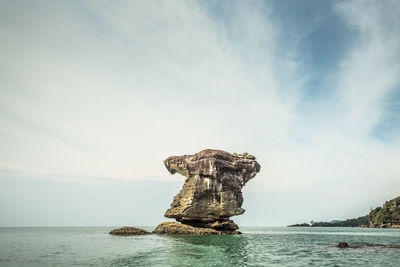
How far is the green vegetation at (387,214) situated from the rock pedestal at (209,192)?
290 feet

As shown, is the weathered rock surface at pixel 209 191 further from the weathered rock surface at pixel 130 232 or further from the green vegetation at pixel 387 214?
the green vegetation at pixel 387 214

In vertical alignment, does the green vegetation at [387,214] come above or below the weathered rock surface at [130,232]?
above

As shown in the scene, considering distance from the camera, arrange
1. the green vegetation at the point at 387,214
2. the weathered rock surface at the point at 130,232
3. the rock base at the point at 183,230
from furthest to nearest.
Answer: the green vegetation at the point at 387,214, the weathered rock surface at the point at 130,232, the rock base at the point at 183,230

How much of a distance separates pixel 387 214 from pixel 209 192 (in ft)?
316

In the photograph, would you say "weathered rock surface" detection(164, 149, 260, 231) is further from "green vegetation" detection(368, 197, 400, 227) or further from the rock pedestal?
"green vegetation" detection(368, 197, 400, 227)

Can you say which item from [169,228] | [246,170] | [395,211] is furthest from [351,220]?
[169,228]

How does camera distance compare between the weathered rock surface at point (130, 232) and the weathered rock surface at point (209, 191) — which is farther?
the weathered rock surface at point (209, 191)

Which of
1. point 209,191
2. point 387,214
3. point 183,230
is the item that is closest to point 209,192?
point 209,191

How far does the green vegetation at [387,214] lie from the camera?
101m

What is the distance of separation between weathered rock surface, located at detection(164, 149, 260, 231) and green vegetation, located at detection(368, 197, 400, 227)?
88.2 metres

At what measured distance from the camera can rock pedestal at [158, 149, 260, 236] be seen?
149 feet

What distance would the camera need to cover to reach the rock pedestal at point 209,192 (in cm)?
4531

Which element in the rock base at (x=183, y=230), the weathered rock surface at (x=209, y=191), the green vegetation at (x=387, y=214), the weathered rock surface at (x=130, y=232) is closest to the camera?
the rock base at (x=183, y=230)

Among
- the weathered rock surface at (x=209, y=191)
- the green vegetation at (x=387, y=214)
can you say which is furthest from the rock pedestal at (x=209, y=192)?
the green vegetation at (x=387, y=214)
